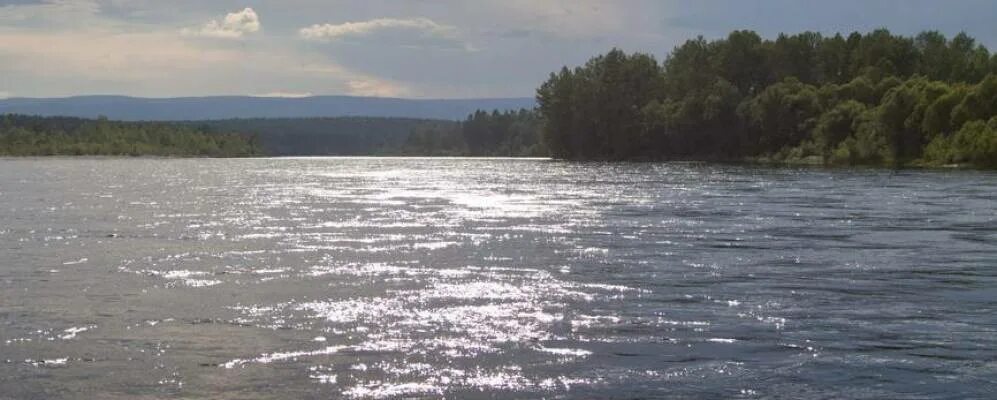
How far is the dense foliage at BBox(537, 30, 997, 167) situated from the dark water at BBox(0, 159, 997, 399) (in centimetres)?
9355

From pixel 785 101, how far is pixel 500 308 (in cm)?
14473

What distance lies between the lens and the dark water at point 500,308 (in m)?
15.7

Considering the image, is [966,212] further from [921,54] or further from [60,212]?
[921,54]

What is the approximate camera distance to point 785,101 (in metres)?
160

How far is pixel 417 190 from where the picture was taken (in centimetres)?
7656

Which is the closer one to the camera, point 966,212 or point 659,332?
point 659,332

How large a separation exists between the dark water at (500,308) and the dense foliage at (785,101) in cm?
9355

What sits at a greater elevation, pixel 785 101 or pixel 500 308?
pixel 785 101

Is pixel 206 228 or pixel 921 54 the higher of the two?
pixel 921 54

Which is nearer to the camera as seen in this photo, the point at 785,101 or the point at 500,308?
the point at 500,308

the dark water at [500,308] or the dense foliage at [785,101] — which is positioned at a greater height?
the dense foliage at [785,101]

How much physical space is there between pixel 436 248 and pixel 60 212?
74.4ft

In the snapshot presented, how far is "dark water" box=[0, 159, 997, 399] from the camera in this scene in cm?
1571

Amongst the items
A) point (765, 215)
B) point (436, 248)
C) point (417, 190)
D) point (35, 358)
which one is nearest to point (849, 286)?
point (436, 248)
